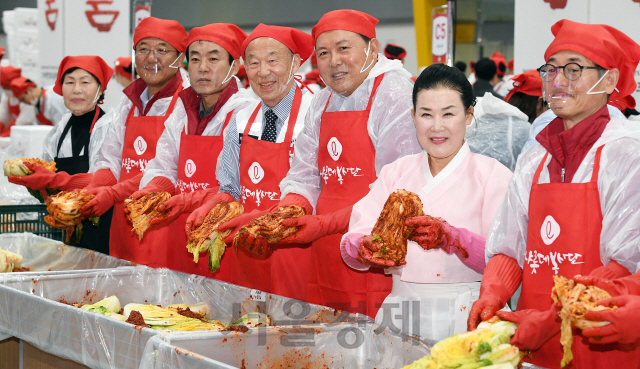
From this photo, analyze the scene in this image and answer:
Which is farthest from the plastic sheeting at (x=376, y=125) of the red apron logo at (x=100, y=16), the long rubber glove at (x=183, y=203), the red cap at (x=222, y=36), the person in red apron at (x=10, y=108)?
the person in red apron at (x=10, y=108)

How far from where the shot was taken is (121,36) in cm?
755

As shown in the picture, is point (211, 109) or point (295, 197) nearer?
point (295, 197)

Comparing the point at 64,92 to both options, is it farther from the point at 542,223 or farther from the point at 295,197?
the point at 542,223

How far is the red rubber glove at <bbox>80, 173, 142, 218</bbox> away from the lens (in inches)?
150

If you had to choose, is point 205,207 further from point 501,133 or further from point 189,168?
point 501,133

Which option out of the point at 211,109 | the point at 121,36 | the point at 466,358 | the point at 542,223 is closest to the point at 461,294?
the point at 542,223

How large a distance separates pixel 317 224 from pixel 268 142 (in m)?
0.73

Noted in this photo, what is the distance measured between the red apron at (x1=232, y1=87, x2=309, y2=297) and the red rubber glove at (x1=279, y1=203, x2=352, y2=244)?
0.47m

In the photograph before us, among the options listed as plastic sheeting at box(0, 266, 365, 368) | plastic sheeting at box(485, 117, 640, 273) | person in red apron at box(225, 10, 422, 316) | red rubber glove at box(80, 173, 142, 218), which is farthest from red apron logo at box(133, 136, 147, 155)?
plastic sheeting at box(485, 117, 640, 273)

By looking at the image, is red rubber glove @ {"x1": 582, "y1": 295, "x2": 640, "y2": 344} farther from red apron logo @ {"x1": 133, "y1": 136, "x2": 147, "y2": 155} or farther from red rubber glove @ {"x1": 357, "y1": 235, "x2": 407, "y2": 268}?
red apron logo @ {"x1": 133, "y1": 136, "x2": 147, "y2": 155}

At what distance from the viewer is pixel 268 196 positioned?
3.43 metres

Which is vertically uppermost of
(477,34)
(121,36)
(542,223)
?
(477,34)

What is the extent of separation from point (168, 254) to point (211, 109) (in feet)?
2.78

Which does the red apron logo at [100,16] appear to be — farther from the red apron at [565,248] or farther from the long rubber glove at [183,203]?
the red apron at [565,248]
